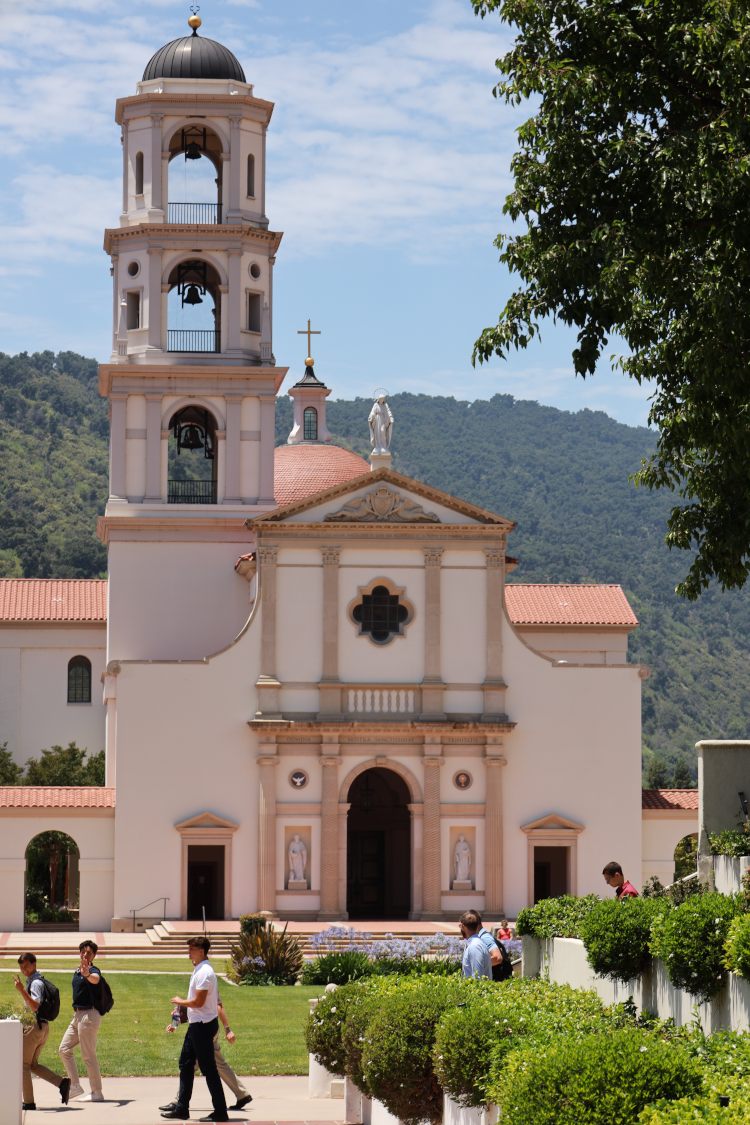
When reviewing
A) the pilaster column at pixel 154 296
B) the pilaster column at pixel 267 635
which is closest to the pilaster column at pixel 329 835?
the pilaster column at pixel 267 635

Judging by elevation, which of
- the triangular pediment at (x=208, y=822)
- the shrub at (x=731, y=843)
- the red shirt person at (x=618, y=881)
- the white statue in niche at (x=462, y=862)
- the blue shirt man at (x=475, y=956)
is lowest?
the white statue in niche at (x=462, y=862)

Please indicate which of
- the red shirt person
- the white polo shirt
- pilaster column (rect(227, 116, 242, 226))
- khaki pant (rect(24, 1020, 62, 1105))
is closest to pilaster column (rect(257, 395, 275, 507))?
pilaster column (rect(227, 116, 242, 226))

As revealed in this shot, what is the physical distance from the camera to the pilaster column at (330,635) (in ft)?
143

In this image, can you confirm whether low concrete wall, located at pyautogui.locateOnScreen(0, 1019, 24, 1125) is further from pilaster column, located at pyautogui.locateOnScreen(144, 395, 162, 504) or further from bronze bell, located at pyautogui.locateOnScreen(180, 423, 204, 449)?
bronze bell, located at pyautogui.locateOnScreen(180, 423, 204, 449)

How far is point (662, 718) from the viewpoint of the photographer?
392 feet

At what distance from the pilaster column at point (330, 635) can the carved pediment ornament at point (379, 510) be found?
3.32 feet

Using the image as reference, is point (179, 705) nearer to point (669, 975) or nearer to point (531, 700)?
point (531, 700)

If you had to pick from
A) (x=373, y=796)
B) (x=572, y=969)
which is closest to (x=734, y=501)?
(x=572, y=969)

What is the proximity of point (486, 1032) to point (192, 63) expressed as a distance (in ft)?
129

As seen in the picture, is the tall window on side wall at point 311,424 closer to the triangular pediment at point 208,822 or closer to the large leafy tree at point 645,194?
the triangular pediment at point 208,822

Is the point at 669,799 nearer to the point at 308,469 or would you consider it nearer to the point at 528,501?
the point at 308,469

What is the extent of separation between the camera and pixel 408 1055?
1362cm

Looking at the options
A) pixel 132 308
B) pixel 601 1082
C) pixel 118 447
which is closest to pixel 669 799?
pixel 118 447

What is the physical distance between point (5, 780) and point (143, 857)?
12563 mm
